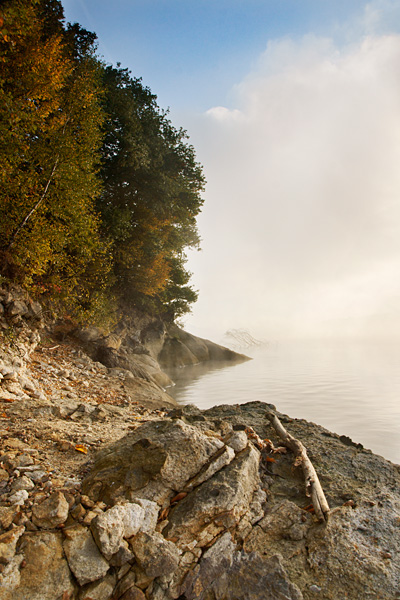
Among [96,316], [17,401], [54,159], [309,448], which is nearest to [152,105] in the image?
[54,159]

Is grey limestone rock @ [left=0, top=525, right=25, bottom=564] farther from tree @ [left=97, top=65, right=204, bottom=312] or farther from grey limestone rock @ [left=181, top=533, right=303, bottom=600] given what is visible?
tree @ [left=97, top=65, right=204, bottom=312]

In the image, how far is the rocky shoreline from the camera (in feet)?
8.80

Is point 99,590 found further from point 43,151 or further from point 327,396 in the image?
point 327,396

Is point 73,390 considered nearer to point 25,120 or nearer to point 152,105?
point 25,120

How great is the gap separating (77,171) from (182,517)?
10.1 metres

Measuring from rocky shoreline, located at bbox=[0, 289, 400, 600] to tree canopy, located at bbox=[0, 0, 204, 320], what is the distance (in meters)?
6.09

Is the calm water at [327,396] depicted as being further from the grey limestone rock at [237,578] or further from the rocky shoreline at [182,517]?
the grey limestone rock at [237,578]

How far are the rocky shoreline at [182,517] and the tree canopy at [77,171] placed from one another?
6087 mm

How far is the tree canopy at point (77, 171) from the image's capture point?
8.53m

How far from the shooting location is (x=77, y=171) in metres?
9.85

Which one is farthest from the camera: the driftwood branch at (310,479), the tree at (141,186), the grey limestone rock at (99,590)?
the tree at (141,186)

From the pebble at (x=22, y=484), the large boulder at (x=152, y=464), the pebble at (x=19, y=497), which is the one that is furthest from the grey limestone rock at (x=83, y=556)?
the pebble at (x=22, y=484)

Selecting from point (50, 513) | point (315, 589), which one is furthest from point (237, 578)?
point (50, 513)

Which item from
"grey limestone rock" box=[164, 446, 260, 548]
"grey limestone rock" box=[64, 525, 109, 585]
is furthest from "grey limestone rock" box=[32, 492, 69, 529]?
"grey limestone rock" box=[164, 446, 260, 548]
